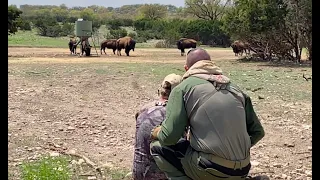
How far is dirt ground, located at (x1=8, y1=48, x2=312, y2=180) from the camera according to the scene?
5.75m

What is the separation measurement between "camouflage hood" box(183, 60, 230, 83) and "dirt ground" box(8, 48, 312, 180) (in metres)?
2.40

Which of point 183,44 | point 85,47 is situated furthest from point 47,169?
point 183,44

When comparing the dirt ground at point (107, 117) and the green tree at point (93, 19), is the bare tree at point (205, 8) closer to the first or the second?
the green tree at point (93, 19)

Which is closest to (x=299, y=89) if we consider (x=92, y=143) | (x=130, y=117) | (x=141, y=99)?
(x=141, y=99)

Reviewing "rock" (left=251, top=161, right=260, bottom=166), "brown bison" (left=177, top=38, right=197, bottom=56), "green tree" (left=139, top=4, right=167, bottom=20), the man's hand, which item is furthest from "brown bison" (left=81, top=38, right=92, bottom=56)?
"green tree" (left=139, top=4, right=167, bottom=20)

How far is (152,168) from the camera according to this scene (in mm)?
3299

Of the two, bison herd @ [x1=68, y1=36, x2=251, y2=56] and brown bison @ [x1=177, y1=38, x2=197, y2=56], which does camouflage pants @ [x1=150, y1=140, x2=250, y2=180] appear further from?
brown bison @ [x1=177, y1=38, x2=197, y2=56]

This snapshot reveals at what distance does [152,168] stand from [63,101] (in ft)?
21.1

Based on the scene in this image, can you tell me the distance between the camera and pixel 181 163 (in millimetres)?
2949

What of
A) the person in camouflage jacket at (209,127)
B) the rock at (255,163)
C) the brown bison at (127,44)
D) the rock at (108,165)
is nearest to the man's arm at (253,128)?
the person in camouflage jacket at (209,127)

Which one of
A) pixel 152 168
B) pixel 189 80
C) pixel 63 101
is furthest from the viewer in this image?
pixel 63 101

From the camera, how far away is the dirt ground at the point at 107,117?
5.75m
